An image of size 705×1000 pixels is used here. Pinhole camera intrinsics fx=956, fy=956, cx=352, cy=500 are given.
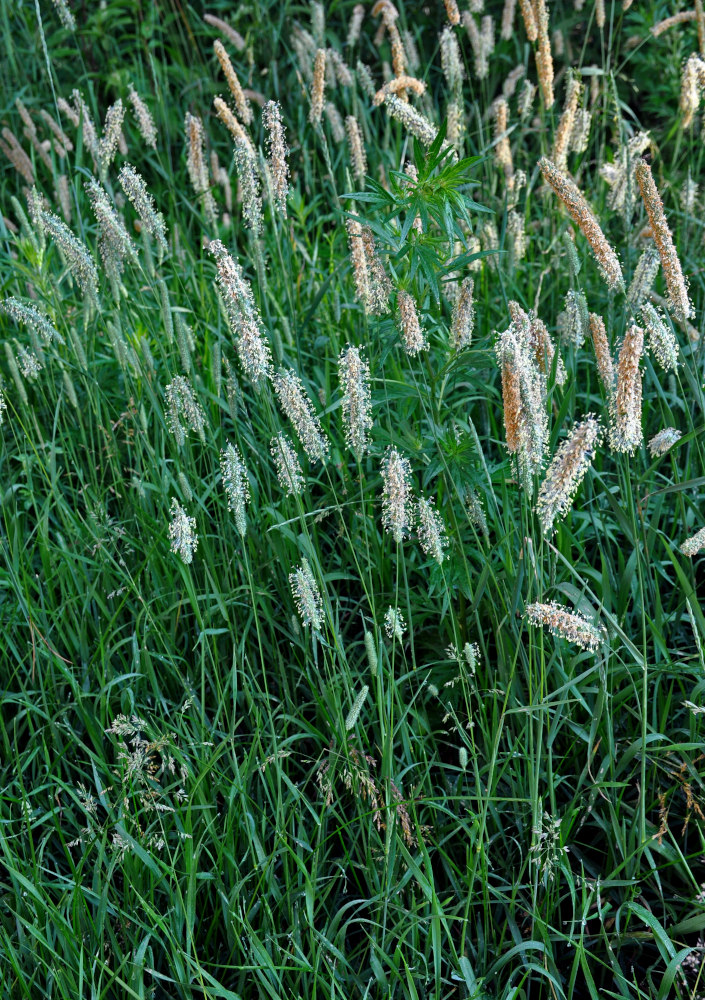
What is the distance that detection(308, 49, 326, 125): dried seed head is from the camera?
2.55m

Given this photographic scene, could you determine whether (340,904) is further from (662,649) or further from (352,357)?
(352,357)

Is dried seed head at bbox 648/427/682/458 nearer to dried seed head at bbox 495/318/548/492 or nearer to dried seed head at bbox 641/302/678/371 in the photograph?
dried seed head at bbox 641/302/678/371

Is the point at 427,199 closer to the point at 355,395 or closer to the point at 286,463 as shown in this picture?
the point at 355,395

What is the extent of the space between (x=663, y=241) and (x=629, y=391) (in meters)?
0.42

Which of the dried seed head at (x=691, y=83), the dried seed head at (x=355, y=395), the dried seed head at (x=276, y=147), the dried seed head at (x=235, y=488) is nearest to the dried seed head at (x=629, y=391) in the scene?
the dried seed head at (x=355, y=395)

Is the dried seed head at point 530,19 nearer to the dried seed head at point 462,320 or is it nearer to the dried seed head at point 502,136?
the dried seed head at point 502,136

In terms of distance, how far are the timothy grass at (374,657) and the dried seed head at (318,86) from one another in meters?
0.37

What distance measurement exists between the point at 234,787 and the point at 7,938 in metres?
0.51

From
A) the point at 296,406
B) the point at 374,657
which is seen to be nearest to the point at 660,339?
the point at 296,406

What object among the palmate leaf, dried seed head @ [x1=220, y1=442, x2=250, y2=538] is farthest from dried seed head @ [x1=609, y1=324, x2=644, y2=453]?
dried seed head @ [x1=220, y1=442, x2=250, y2=538]

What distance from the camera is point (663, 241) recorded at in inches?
68.1

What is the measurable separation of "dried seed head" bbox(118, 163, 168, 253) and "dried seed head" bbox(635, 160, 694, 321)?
1.00 meters

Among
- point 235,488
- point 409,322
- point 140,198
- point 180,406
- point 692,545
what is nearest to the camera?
point 692,545

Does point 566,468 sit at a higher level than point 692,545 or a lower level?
higher
